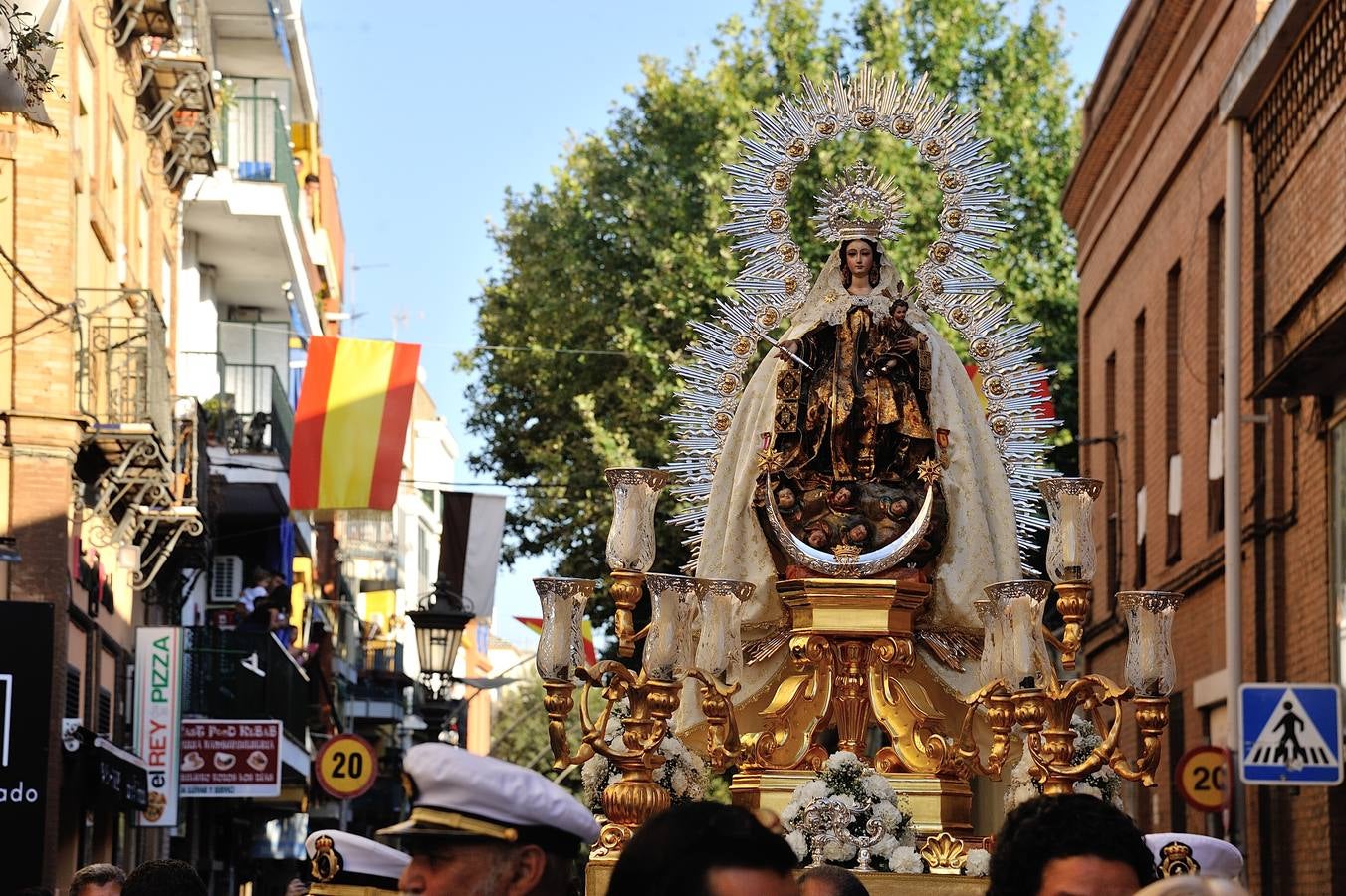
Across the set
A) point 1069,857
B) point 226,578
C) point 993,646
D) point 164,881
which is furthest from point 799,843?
point 226,578

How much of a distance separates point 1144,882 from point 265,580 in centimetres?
2839

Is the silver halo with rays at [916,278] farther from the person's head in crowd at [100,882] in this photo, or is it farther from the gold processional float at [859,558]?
the person's head in crowd at [100,882]

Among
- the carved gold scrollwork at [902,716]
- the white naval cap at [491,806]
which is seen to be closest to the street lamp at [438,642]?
the carved gold scrollwork at [902,716]

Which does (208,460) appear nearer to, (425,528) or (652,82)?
Result: (652,82)

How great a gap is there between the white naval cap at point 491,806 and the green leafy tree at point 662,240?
2787 cm

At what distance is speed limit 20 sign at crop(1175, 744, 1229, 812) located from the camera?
1761 centimetres

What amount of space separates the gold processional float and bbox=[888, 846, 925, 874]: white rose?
0.04ft

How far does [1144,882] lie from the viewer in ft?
15.7

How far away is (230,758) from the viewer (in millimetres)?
24672

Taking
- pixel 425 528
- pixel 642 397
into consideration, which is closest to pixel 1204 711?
pixel 642 397

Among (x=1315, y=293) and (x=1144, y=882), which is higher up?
(x=1315, y=293)

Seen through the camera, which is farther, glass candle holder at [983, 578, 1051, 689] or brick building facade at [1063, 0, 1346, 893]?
brick building facade at [1063, 0, 1346, 893]

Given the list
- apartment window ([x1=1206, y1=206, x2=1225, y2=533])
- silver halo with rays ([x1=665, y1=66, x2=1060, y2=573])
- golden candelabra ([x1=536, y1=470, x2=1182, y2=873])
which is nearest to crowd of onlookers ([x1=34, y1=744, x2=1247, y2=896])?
golden candelabra ([x1=536, y1=470, x2=1182, y2=873])

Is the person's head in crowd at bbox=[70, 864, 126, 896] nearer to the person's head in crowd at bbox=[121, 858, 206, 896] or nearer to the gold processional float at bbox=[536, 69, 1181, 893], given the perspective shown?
the person's head in crowd at bbox=[121, 858, 206, 896]
